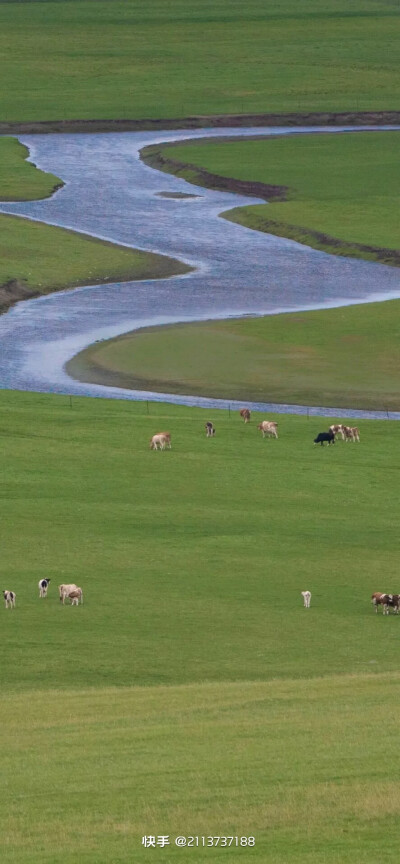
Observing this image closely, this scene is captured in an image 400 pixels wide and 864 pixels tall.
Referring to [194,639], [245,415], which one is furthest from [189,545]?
[245,415]

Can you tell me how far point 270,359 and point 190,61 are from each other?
4340 inches

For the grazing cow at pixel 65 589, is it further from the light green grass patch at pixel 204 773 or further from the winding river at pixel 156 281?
the winding river at pixel 156 281

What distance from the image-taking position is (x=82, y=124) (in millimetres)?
140500

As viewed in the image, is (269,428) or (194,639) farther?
(269,428)

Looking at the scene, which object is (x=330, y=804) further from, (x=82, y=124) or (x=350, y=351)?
(x=82, y=124)

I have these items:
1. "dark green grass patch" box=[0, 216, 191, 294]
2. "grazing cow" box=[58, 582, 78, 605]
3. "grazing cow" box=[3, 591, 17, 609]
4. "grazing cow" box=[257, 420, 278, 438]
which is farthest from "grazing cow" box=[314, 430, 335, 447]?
"dark green grass patch" box=[0, 216, 191, 294]

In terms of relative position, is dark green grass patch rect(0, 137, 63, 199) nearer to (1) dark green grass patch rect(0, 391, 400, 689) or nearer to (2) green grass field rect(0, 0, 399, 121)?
(2) green grass field rect(0, 0, 399, 121)

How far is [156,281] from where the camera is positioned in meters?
82.8

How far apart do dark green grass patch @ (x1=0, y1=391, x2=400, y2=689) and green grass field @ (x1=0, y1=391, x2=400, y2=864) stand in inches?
3.3

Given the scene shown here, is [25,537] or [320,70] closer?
[25,537]

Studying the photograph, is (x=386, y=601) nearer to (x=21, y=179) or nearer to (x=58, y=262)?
(x=58, y=262)

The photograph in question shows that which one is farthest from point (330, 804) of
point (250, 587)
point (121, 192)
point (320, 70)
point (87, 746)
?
point (320, 70)

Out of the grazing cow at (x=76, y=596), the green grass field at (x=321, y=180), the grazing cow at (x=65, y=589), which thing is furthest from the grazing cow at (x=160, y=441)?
the green grass field at (x=321, y=180)

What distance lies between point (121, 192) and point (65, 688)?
88.4 meters
